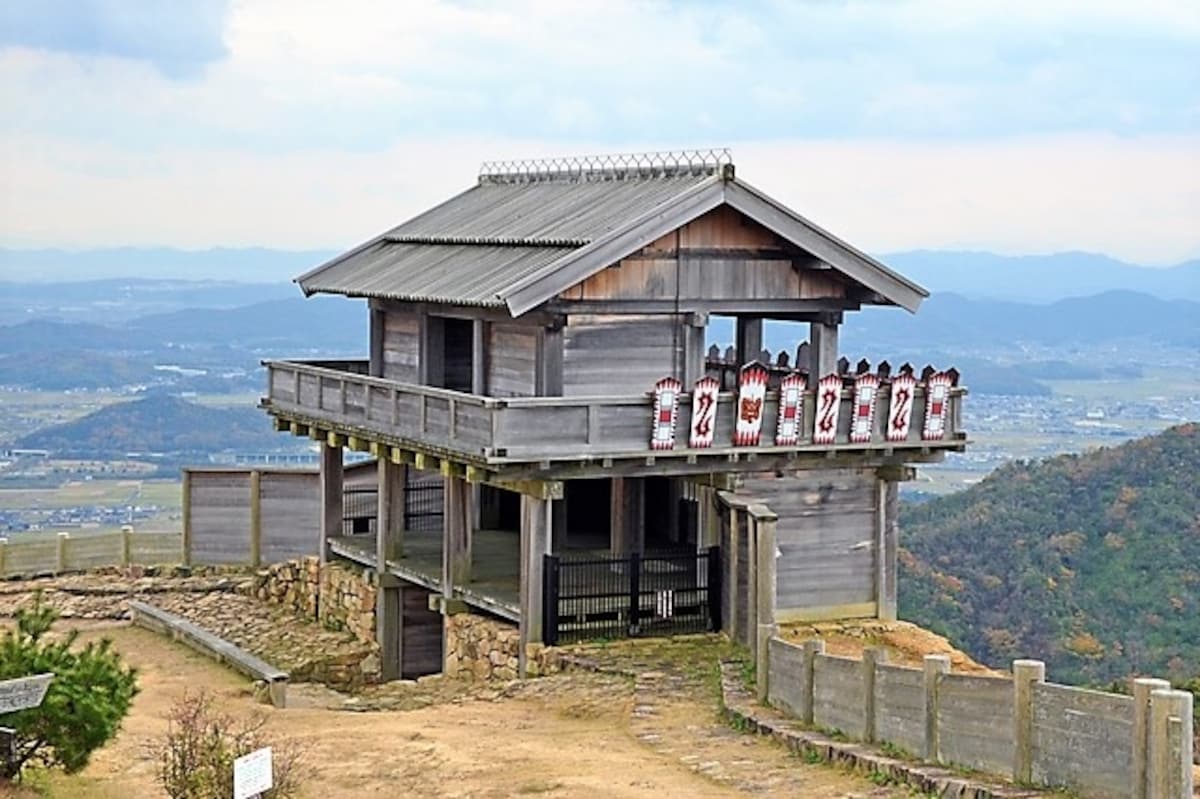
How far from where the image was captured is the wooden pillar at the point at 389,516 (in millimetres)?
36188

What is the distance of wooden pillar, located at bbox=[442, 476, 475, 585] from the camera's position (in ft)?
108

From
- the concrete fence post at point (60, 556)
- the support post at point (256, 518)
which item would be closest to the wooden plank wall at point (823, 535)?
the support post at point (256, 518)

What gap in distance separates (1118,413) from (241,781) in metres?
159

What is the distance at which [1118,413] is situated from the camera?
17125 centimetres

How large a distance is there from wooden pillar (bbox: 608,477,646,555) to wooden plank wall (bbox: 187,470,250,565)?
1324 cm

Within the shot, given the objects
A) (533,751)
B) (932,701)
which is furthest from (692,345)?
(932,701)

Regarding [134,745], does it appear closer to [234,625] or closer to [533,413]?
[533,413]

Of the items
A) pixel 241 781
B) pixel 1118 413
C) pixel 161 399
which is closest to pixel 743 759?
pixel 241 781

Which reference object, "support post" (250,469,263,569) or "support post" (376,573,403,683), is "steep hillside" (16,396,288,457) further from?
"support post" (376,573,403,683)

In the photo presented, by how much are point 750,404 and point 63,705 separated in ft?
39.3

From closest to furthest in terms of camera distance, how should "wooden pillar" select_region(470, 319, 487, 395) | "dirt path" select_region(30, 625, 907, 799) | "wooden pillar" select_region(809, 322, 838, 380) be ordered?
"dirt path" select_region(30, 625, 907, 799)
"wooden pillar" select_region(470, 319, 487, 395)
"wooden pillar" select_region(809, 322, 838, 380)

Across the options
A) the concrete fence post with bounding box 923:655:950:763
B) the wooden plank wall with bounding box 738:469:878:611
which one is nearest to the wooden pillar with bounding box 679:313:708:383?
the wooden plank wall with bounding box 738:469:878:611

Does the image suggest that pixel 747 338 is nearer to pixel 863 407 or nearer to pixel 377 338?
pixel 863 407

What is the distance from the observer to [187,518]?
44219 mm
